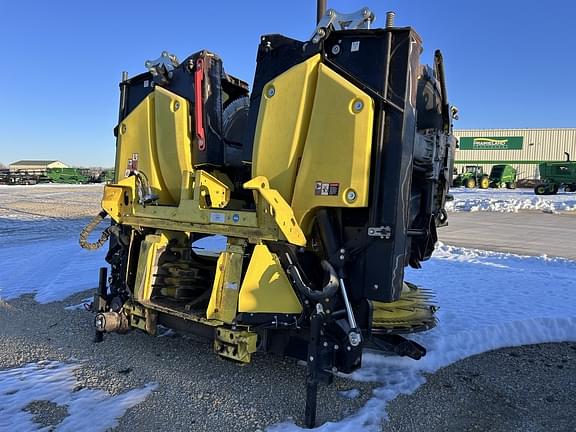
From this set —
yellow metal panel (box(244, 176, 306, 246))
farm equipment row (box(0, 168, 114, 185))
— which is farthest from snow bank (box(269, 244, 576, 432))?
farm equipment row (box(0, 168, 114, 185))

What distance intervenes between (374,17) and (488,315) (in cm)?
328

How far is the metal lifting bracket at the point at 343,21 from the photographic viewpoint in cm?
291

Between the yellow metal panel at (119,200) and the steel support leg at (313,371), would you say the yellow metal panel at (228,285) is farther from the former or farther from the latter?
the yellow metal panel at (119,200)

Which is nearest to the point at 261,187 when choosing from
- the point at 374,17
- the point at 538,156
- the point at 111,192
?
the point at 374,17

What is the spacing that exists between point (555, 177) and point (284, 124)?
103 feet

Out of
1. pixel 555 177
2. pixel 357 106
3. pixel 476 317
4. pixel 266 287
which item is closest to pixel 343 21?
pixel 357 106

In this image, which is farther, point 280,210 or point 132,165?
point 132,165

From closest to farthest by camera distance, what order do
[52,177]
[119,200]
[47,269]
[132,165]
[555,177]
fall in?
[119,200], [132,165], [47,269], [555,177], [52,177]

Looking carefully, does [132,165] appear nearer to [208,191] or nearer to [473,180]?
[208,191]

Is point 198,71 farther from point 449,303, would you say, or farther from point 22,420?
point 449,303

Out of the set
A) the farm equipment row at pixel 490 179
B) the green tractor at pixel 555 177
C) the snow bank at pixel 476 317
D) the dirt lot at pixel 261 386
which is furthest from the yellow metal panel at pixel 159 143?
the farm equipment row at pixel 490 179

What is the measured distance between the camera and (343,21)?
2.97 metres

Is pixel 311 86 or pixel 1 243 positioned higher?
pixel 311 86

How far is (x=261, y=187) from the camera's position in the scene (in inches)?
117
